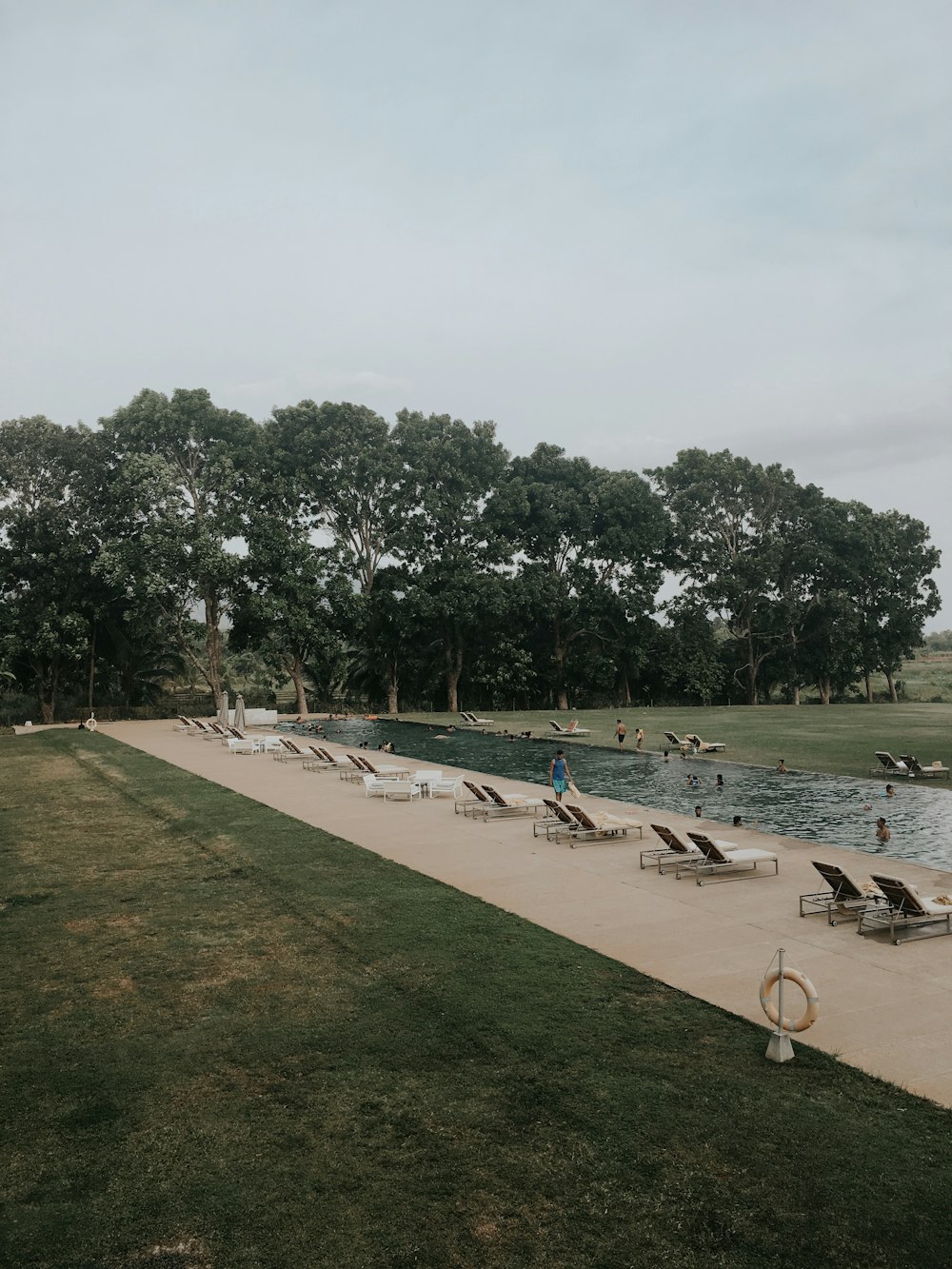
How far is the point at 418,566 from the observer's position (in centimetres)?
5569

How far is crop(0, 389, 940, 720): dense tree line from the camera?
168ft

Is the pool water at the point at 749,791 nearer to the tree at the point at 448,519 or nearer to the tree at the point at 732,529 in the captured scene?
the tree at the point at 448,519

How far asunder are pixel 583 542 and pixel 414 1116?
53540mm

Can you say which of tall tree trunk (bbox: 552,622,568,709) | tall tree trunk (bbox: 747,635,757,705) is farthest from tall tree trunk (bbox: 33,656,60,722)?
tall tree trunk (bbox: 747,635,757,705)

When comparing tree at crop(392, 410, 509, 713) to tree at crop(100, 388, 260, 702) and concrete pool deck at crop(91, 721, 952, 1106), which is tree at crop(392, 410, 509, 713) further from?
concrete pool deck at crop(91, 721, 952, 1106)

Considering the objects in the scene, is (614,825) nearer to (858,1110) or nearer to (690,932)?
(690,932)

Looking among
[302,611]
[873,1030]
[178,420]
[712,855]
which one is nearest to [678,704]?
[302,611]

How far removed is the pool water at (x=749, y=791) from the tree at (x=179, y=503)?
16.3m

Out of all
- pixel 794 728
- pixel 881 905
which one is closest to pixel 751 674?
pixel 794 728

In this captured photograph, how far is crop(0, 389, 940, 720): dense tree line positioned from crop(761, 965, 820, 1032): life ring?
44001mm

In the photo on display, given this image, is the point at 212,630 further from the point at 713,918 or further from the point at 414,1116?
the point at 414,1116

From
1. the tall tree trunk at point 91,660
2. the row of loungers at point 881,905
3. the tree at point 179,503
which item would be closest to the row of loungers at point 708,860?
the row of loungers at point 881,905

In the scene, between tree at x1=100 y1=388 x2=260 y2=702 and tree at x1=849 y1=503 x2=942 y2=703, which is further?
tree at x1=849 y1=503 x2=942 y2=703

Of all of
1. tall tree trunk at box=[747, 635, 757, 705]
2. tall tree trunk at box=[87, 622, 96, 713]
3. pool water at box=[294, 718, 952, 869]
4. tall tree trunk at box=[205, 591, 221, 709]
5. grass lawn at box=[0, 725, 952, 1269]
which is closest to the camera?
grass lawn at box=[0, 725, 952, 1269]
